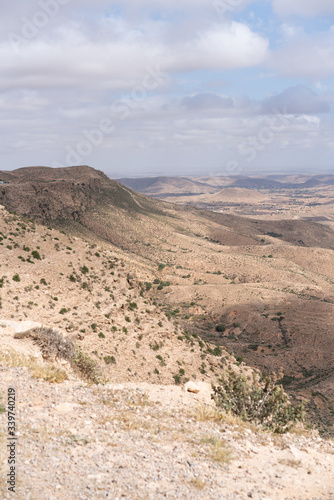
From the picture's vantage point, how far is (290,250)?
9050 centimetres

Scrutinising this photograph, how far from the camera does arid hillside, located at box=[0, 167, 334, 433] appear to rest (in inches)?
1460

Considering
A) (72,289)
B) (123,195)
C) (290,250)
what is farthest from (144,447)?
(123,195)

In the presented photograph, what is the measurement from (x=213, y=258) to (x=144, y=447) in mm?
69622

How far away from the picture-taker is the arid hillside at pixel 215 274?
37.1 m

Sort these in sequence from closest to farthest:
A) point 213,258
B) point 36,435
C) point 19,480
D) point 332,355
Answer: point 19,480 < point 36,435 < point 332,355 < point 213,258

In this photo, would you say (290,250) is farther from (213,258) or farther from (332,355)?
(332,355)

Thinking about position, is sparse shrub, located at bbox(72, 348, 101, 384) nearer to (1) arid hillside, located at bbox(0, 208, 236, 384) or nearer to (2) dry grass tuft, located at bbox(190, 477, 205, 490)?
(1) arid hillside, located at bbox(0, 208, 236, 384)

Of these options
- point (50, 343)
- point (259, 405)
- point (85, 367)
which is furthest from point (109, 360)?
point (259, 405)

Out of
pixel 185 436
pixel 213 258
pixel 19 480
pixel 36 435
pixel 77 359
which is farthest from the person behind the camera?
pixel 213 258

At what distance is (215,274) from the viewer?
67750mm

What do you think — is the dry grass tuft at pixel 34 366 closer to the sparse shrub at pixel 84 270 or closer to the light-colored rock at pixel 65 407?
the light-colored rock at pixel 65 407

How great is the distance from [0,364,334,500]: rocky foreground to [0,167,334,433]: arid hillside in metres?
13.4

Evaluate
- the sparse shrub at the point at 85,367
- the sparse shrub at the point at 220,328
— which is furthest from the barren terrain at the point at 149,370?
the sparse shrub at the point at 85,367

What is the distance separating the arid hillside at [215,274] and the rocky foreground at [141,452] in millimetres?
13355
